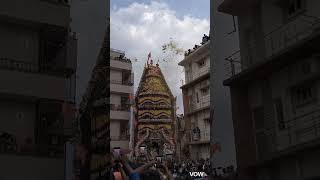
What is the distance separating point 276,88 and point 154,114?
28.5 meters

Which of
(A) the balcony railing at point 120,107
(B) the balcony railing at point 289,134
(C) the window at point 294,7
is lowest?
(B) the balcony railing at point 289,134

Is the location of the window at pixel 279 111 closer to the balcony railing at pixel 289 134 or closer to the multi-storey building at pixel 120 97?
the balcony railing at pixel 289 134

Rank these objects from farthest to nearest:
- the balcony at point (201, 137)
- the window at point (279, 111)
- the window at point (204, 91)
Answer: the window at point (204, 91), the balcony at point (201, 137), the window at point (279, 111)

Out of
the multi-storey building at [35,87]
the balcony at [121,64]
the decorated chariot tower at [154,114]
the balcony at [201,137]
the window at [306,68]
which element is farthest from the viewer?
the decorated chariot tower at [154,114]

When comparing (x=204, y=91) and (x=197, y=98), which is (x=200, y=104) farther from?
(x=197, y=98)

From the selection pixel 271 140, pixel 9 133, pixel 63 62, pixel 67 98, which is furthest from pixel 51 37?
pixel 271 140

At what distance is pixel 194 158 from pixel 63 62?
20265mm

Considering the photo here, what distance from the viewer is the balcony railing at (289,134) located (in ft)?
32.7

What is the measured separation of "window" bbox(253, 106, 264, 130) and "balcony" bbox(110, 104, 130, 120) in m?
21.8

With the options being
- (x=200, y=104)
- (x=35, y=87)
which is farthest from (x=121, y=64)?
(x=35, y=87)

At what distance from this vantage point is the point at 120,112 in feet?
111

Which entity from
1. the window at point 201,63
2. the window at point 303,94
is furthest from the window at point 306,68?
the window at point 201,63

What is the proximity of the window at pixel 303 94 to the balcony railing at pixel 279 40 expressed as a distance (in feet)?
2.87

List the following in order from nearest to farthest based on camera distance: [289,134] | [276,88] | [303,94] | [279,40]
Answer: [289,134]
[303,94]
[279,40]
[276,88]
